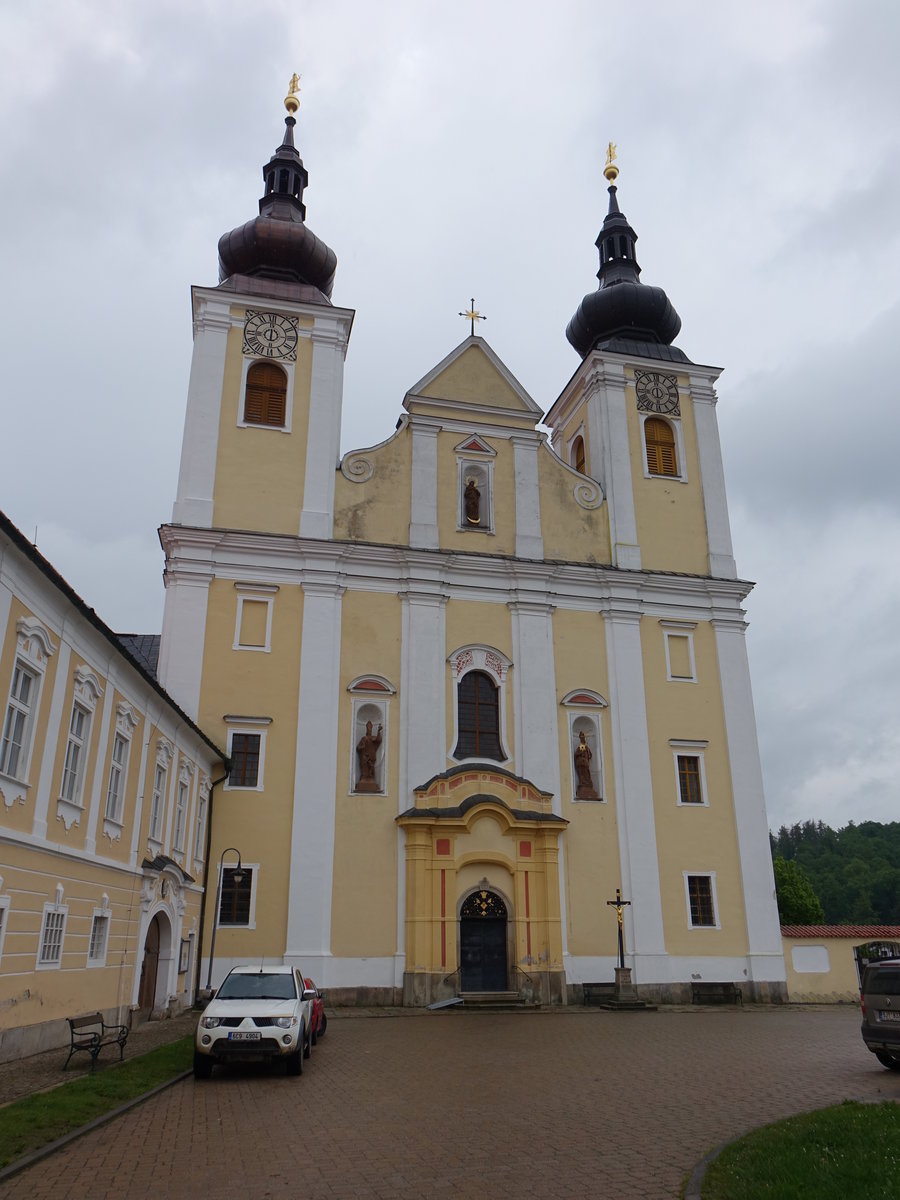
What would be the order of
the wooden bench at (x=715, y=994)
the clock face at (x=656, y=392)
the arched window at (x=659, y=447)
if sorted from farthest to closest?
1. the clock face at (x=656, y=392)
2. the arched window at (x=659, y=447)
3. the wooden bench at (x=715, y=994)

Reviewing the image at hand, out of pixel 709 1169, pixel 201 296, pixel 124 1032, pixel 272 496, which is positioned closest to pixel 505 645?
pixel 272 496

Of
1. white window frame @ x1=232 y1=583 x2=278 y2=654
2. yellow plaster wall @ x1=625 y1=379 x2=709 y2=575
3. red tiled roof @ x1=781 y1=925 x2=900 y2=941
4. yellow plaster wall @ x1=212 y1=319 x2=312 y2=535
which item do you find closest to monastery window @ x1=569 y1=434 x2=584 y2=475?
yellow plaster wall @ x1=625 y1=379 x2=709 y2=575

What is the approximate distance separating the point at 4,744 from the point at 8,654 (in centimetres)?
105


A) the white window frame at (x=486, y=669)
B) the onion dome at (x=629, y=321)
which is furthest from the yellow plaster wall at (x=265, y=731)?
the onion dome at (x=629, y=321)

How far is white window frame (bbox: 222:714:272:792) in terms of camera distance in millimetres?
24266

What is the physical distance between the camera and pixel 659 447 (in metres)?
31.7

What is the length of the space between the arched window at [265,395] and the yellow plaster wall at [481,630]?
24.4ft

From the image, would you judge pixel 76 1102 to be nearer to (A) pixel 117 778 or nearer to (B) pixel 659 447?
(A) pixel 117 778

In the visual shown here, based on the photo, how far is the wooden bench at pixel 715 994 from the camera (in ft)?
82.8

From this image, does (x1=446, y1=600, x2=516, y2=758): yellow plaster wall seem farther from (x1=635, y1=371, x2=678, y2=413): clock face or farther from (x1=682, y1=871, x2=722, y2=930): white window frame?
(x1=635, y1=371, x2=678, y2=413): clock face

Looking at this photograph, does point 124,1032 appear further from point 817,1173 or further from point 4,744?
point 817,1173

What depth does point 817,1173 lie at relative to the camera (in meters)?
6.53

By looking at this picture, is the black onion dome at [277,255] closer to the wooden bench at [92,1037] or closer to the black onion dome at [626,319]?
the black onion dome at [626,319]

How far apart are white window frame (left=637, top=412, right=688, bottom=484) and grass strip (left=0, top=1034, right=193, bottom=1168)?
23.1m
